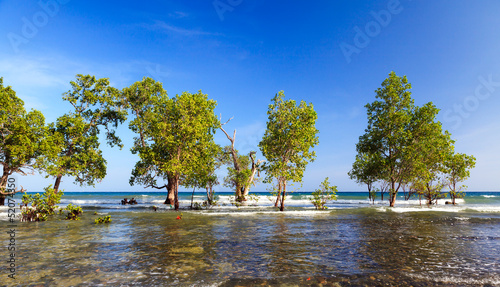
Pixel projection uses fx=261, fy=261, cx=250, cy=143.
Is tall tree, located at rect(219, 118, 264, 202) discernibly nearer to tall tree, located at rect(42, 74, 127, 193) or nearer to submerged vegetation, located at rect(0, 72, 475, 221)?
submerged vegetation, located at rect(0, 72, 475, 221)

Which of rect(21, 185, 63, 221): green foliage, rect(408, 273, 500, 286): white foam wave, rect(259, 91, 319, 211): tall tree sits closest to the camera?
rect(408, 273, 500, 286): white foam wave

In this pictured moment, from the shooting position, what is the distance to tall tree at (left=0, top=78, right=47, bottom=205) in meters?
30.4

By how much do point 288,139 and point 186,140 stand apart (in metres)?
12.2

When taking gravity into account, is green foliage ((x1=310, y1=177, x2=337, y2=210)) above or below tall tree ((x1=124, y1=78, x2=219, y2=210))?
below

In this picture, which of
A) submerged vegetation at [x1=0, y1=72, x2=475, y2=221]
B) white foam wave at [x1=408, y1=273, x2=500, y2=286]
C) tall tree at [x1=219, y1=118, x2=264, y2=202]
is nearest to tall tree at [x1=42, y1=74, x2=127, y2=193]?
submerged vegetation at [x1=0, y1=72, x2=475, y2=221]

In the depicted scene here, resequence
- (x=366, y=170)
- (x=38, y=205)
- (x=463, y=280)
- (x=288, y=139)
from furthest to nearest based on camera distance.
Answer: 1. (x=366, y=170)
2. (x=288, y=139)
3. (x=38, y=205)
4. (x=463, y=280)

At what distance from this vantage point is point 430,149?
35.4m

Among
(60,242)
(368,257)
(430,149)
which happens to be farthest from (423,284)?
(430,149)

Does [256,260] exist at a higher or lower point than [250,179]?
lower

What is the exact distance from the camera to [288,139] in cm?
2919

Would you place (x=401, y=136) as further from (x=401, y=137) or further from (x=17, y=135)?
(x=17, y=135)

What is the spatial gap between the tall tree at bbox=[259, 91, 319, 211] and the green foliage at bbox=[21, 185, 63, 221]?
20.4 meters

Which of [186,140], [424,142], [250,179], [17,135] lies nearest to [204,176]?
[186,140]

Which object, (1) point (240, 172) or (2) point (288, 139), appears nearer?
(2) point (288, 139)
